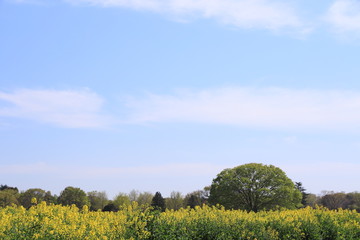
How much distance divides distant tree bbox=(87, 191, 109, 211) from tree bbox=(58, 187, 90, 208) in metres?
8.62

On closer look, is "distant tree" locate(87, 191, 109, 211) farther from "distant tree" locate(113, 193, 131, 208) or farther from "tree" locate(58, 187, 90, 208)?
"tree" locate(58, 187, 90, 208)

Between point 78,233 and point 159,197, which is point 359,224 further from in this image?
point 159,197

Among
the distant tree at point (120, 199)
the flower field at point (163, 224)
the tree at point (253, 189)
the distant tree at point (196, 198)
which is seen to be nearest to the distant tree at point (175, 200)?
the distant tree at point (196, 198)

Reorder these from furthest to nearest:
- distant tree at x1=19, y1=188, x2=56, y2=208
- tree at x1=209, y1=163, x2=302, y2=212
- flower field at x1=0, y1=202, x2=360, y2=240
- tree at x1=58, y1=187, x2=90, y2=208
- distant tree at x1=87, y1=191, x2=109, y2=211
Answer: distant tree at x1=87, y1=191, x2=109, y2=211 → distant tree at x1=19, y1=188, x2=56, y2=208 → tree at x1=58, y1=187, x2=90, y2=208 → tree at x1=209, y1=163, x2=302, y2=212 → flower field at x1=0, y1=202, x2=360, y2=240

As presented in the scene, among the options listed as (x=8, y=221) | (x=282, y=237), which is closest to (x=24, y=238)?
(x=8, y=221)

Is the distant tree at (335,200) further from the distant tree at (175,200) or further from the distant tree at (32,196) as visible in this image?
the distant tree at (32,196)

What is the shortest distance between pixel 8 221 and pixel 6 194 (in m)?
57.1

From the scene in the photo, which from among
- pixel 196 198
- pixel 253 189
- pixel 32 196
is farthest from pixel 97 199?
pixel 253 189

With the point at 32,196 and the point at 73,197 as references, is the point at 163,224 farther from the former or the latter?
the point at 32,196

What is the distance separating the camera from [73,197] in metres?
59.1

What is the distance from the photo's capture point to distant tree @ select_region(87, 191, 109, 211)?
69.1 m

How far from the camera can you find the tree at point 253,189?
42.9 metres

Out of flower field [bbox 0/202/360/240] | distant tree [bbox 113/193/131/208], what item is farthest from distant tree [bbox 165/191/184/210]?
flower field [bbox 0/202/360/240]

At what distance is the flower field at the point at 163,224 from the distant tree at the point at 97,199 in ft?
193
